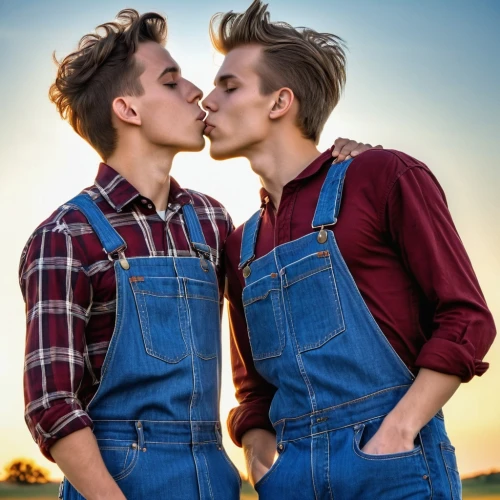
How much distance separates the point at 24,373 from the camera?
2.69 metres

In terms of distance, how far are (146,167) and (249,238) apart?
525 mm

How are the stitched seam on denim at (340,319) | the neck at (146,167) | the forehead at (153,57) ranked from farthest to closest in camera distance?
the forehead at (153,57) < the neck at (146,167) < the stitched seam on denim at (340,319)

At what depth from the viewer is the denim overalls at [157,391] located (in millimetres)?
2660

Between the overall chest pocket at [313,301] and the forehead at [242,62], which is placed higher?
the forehead at [242,62]

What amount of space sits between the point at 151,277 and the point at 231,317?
1.66 feet

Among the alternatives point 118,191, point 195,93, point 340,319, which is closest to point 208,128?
point 195,93

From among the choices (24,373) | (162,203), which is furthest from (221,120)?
(24,373)

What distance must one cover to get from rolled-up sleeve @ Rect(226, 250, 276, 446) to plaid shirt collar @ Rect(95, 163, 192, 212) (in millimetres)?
319

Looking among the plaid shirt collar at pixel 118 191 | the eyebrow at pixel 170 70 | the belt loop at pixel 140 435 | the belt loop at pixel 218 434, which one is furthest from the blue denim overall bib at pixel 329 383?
the eyebrow at pixel 170 70

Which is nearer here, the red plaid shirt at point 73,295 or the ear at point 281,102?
the red plaid shirt at point 73,295

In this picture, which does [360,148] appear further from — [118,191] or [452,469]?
[452,469]

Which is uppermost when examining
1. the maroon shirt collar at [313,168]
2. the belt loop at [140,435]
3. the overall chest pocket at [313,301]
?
Answer: the maroon shirt collar at [313,168]

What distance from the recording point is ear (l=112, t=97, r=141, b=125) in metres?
3.25

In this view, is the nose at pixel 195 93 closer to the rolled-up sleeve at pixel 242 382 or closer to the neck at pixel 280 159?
the neck at pixel 280 159
